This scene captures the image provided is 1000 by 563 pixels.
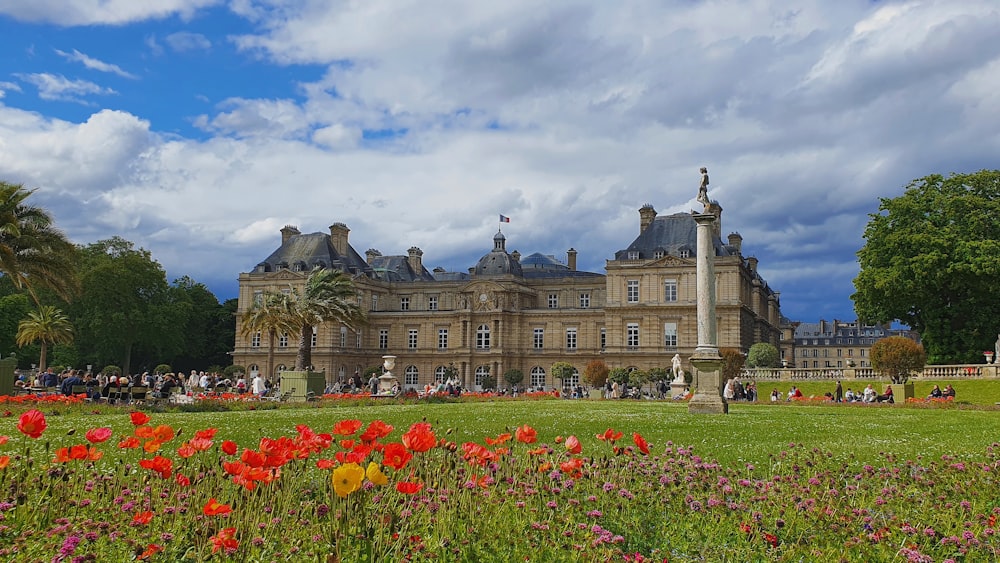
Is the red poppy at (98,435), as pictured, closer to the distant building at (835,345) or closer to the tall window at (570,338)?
the tall window at (570,338)

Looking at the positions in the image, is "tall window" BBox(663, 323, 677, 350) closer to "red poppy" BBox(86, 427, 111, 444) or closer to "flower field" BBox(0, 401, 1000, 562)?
"flower field" BBox(0, 401, 1000, 562)

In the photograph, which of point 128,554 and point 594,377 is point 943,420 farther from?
point 594,377

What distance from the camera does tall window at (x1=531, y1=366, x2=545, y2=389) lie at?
7494cm

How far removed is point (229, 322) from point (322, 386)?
5385 cm

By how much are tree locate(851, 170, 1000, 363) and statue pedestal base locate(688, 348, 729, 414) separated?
28.9 meters

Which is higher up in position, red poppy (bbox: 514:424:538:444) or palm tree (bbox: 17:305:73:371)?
palm tree (bbox: 17:305:73:371)

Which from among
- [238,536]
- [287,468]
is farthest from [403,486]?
[287,468]

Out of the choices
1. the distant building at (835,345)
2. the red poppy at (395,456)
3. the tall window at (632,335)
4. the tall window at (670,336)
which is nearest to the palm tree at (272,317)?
the tall window at (632,335)

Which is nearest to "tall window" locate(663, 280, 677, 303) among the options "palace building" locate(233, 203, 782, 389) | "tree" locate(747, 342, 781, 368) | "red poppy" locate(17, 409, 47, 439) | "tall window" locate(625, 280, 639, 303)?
"palace building" locate(233, 203, 782, 389)

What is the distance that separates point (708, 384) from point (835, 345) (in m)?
117

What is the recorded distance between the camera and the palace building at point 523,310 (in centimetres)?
6781

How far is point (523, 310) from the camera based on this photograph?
76.7 metres

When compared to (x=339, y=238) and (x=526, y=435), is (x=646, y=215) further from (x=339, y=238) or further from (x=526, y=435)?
(x=526, y=435)

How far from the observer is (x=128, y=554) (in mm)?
4527
